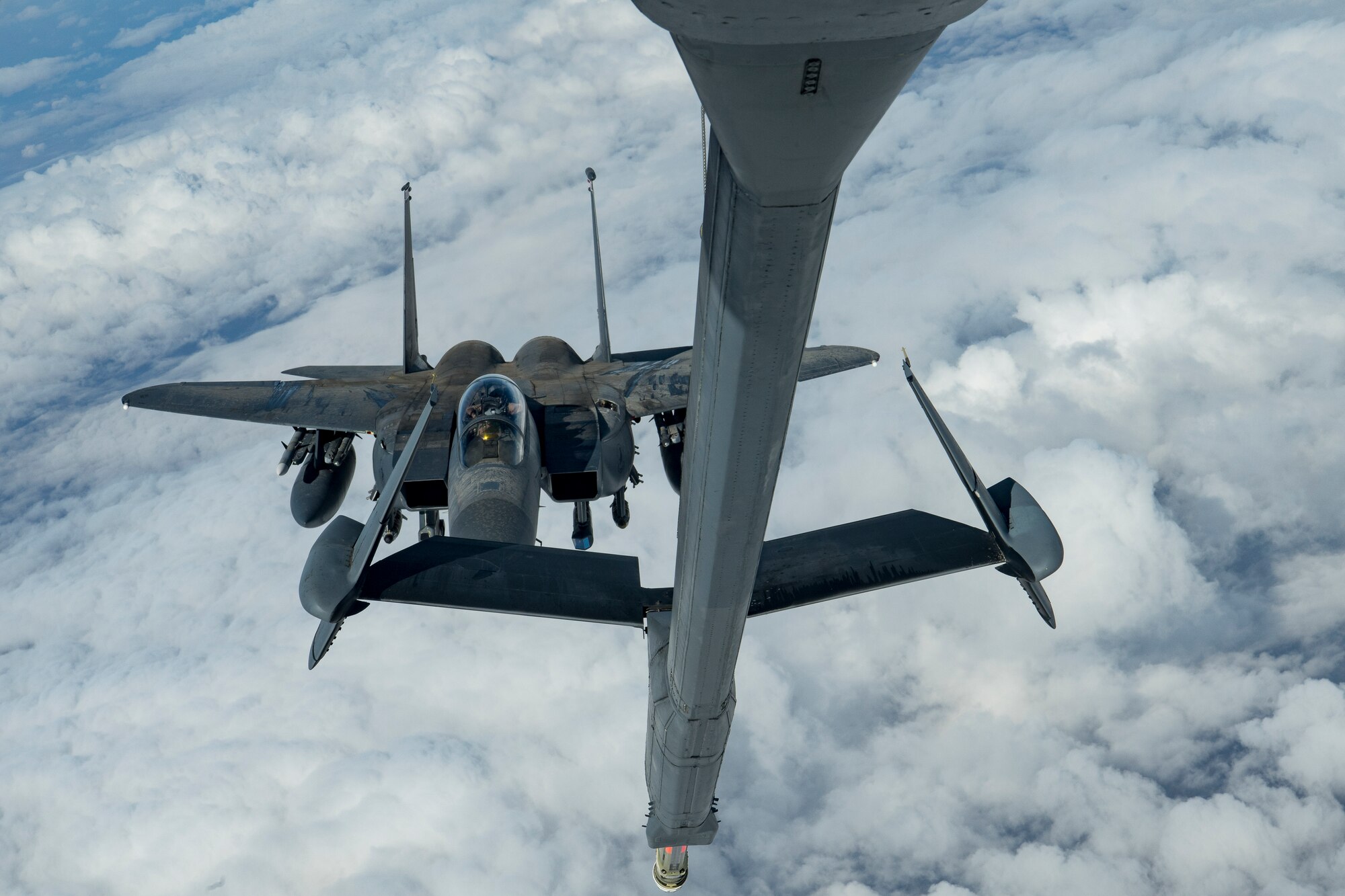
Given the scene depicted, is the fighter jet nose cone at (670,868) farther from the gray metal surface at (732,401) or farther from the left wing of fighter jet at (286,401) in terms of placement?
the left wing of fighter jet at (286,401)

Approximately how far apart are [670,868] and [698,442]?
12.2 metres

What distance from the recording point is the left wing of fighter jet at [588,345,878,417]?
79.8ft

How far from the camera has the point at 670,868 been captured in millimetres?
15336

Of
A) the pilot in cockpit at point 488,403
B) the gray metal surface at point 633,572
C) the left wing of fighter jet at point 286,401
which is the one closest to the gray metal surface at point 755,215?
the gray metal surface at point 633,572

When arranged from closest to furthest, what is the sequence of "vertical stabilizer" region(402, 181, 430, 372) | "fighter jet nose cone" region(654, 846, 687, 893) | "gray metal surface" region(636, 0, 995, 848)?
1. "gray metal surface" region(636, 0, 995, 848)
2. "fighter jet nose cone" region(654, 846, 687, 893)
3. "vertical stabilizer" region(402, 181, 430, 372)

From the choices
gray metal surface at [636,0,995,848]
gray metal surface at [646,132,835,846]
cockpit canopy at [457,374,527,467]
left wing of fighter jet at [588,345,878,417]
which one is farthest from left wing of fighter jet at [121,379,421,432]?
gray metal surface at [636,0,995,848]

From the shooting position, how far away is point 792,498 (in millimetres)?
124812

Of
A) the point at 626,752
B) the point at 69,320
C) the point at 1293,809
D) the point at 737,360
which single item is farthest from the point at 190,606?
the point at 1293,809

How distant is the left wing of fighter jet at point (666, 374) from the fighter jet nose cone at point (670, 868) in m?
12.7

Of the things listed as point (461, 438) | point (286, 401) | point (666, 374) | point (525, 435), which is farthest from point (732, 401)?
point (286, 401)

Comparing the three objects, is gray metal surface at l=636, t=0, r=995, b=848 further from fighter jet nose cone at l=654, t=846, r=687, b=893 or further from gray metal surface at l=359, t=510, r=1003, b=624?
fighter jet nose cone at l=654, t=846, r=687, b=893

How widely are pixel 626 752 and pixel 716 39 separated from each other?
10837cm

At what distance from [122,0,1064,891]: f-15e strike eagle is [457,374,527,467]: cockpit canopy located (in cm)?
5

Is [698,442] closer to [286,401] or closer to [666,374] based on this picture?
[666,374]
